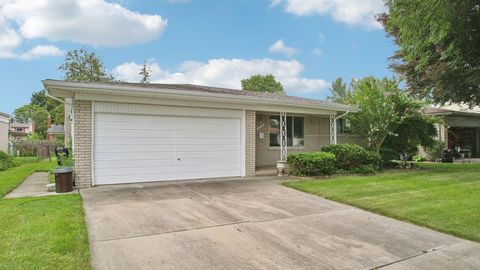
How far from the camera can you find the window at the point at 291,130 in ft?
46.1

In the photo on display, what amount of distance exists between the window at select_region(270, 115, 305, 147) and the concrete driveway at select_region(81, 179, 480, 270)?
6730mm

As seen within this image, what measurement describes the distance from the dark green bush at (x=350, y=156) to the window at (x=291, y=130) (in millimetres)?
1836

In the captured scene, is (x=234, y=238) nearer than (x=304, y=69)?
Yes

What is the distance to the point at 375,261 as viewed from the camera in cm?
403

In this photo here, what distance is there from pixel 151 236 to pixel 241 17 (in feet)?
41.2

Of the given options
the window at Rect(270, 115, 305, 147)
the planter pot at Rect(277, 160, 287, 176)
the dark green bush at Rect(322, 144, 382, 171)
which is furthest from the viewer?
the window at Rect(270, 115, 305, 147)

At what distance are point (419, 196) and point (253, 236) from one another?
17.7 ft

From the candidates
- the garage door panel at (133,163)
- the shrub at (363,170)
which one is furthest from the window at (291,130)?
the garage door panel at (133,163)

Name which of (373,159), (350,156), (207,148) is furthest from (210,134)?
(373,159)

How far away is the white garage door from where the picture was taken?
8797 mm

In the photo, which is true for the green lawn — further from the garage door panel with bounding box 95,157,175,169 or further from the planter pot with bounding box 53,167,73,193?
the garage door panel with bounding box 95,157,175,169

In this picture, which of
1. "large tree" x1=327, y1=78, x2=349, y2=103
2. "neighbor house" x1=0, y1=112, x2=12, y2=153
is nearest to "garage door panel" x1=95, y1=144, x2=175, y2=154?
"neighbor house" x1=0, y1=112, x2=12, y2=153

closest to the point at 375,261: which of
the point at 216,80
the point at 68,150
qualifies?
the point at 68,150

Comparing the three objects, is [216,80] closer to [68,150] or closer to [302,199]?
[68,150]
